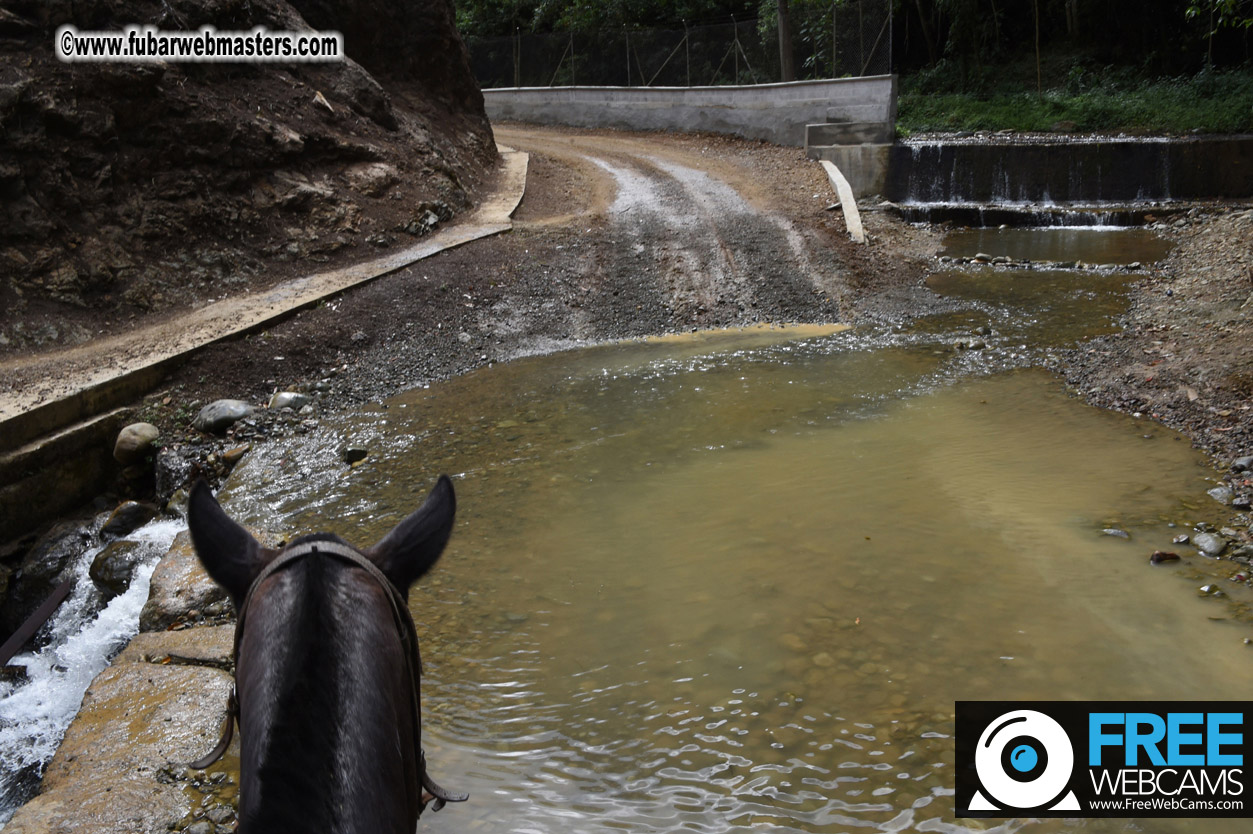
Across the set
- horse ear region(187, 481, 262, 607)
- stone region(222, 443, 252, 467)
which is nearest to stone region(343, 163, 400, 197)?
stone region(222, 443, 252, 467)

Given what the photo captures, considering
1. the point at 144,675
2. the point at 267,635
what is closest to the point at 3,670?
the point at 144,675

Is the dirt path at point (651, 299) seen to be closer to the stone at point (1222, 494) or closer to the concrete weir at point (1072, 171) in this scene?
the stone at point (1222, 494)

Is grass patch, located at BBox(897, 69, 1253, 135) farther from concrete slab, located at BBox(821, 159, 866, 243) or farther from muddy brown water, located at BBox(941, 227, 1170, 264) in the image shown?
muddy brown water, located at BBox(941, 227, 1170, 264)

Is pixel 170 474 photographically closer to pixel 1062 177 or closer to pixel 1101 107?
pixel 1062 177

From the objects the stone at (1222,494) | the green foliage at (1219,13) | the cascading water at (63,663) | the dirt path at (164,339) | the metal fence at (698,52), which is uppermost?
the metal fence at (698,52)

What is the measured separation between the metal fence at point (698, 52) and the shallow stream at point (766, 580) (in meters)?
17.9

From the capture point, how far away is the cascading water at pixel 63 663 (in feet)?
15.4

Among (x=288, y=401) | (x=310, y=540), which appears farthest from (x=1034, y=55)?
(x=310, y=540)

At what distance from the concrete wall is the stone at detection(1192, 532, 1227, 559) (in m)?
15.9

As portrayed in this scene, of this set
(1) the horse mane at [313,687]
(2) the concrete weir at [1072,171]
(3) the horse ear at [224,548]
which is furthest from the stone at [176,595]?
(2) the concrete weir at [1072,171]

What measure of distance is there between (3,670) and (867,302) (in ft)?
31.0

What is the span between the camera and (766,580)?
4.96 m

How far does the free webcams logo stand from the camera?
130 inches

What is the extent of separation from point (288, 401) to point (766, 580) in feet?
18.3
